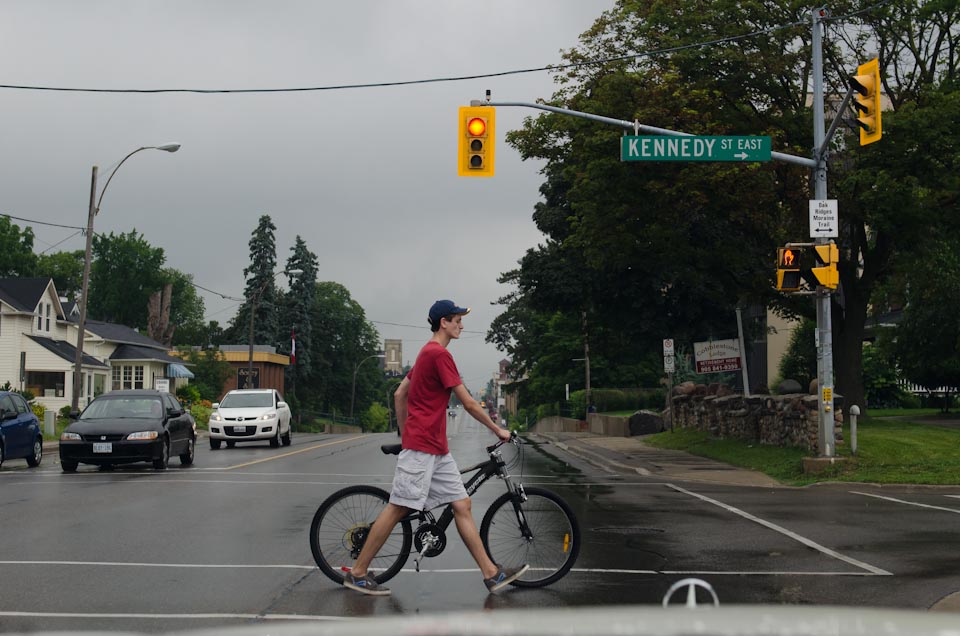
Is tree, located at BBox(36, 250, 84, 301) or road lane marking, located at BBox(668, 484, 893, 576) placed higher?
tree, located at BBox(36, 250, 84, 301)

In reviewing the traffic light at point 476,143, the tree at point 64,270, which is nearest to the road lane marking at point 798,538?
the traffic light at point 476,143

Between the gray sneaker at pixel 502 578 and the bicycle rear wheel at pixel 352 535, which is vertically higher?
the bicycle rear wheel at pixel 352 535

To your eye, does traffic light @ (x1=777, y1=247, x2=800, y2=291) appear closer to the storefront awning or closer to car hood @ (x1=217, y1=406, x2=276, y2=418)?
car hood @ (x1=217, y1=406, x2=276, y2=418)

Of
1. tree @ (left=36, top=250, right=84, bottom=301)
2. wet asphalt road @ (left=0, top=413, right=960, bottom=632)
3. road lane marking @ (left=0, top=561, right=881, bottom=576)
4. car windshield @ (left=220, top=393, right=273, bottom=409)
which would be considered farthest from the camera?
tree @ (left=36, top=250, right=84, bottom=301)

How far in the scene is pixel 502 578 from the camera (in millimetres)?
7770

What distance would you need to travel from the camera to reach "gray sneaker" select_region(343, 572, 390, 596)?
777 centimetres

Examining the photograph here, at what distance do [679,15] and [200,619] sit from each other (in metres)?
22.2

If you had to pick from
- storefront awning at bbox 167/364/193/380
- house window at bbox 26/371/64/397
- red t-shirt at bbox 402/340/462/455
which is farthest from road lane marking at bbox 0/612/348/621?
storefront awning at bbox 167/364/193/380

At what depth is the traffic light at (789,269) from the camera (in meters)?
18.5

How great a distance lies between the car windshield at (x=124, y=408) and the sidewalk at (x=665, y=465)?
9.22 metres

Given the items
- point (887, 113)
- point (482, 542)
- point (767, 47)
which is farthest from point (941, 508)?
point (767, 47)

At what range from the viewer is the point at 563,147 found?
2855cm

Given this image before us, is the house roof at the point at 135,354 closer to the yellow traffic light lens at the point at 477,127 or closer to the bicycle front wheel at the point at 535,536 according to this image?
the yellow traffic light lens at the point at 477,127

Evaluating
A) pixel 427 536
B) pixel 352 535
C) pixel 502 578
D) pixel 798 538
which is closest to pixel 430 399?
pixel 427 536
